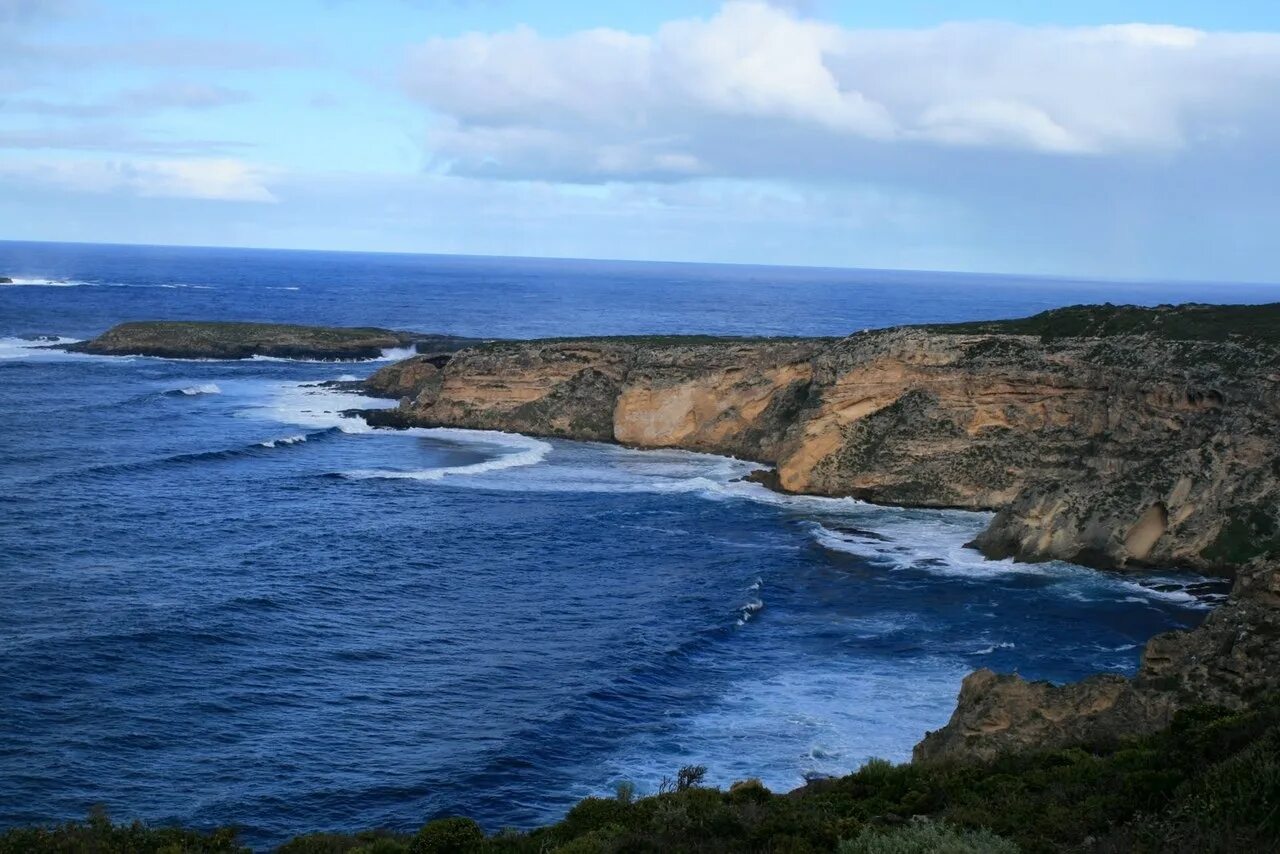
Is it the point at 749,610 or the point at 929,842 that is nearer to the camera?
the point at 929,842

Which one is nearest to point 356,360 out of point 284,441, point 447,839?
point 284,441

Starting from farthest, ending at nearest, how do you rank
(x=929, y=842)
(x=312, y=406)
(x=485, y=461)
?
(x=312, y=406) → (x=485, y=461) → (x=929, y=842)

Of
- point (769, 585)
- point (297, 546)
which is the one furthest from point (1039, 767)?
point (297, 546)

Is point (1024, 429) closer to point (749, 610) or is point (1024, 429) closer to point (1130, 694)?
point (749, 610)

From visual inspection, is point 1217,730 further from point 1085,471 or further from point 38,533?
point 38,533

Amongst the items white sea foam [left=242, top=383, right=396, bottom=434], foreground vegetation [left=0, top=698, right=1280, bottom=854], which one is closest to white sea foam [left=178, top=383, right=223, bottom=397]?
white sea foam [left=242, top=383, right=396, bottom=434]

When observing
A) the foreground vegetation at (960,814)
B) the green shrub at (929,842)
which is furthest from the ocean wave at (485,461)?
the green shrub at (929,842)
